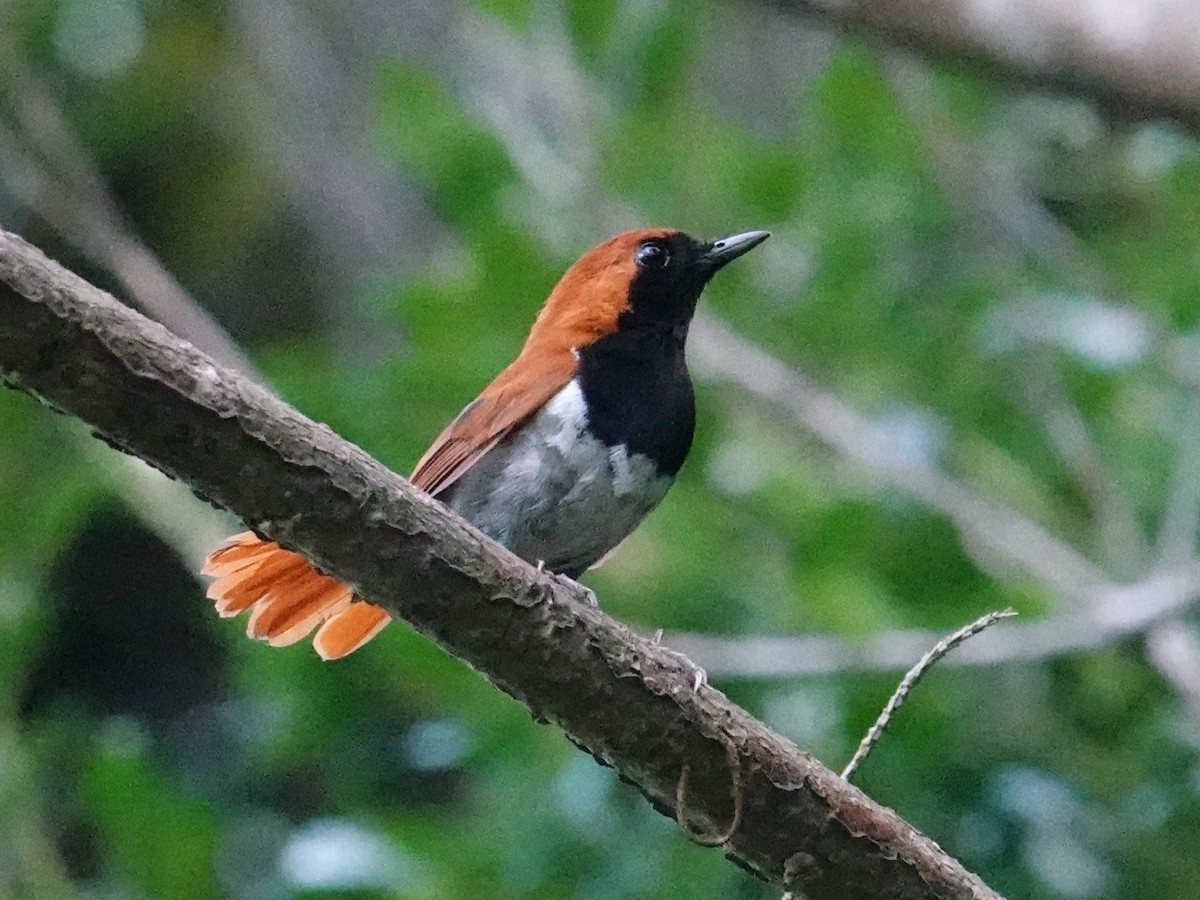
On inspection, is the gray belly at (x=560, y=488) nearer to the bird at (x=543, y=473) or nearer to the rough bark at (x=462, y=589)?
the bird at (x=543, y=473)

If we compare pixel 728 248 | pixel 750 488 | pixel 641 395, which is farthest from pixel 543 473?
pixel 750 488

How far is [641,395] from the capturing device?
2945 mm

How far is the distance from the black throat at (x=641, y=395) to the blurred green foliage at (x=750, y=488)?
546mm

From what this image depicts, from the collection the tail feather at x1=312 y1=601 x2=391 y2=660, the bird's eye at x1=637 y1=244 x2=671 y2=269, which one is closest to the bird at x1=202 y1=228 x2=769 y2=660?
the tail feather at x1=312 y1=601 x2=391 y2=660

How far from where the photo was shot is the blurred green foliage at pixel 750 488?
333 cm

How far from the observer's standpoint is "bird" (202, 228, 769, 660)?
281 cm

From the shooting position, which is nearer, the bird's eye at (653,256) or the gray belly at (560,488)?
the gray belly at (560,488)

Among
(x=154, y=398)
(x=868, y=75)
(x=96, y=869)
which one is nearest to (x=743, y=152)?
(x=868, y=75)

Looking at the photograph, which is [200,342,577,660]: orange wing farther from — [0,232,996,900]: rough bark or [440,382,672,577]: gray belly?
[0,232,996,900]: rough bark

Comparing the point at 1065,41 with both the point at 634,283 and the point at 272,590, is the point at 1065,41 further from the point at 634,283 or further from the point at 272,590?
the point at 272,590

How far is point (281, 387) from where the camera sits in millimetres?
3920

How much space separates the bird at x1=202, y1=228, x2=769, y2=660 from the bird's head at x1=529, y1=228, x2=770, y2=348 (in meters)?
0.09

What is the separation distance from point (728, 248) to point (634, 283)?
0.73 ft

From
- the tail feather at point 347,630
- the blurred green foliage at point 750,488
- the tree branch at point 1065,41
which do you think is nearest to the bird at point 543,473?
the tail feather at point 347,630
